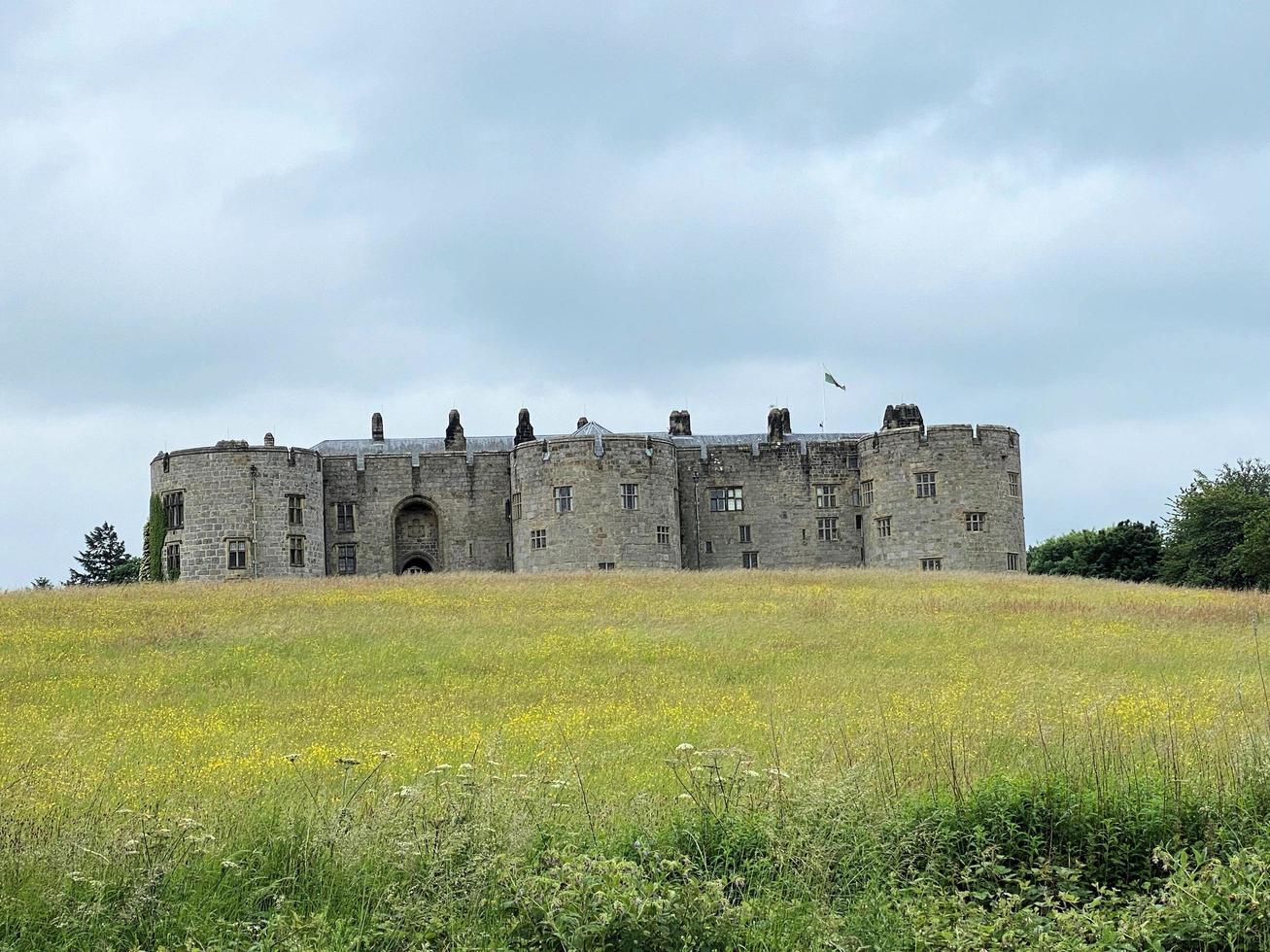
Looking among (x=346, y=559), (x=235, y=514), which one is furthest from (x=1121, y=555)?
(x=235, y=514)

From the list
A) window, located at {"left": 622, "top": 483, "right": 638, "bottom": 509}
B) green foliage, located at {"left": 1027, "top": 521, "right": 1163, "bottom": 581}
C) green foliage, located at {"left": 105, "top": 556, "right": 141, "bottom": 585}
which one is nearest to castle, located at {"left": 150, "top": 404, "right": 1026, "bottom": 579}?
window, located at {"left": 622, "top": 483, "right": 638, "bottom": 509}

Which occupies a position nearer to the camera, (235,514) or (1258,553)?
(235,514)

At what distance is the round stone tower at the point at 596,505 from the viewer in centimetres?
4969

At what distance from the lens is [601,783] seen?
1277 centimetres

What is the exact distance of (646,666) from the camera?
→ 74.5 feet

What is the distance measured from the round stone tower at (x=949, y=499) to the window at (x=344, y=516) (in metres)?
20.3

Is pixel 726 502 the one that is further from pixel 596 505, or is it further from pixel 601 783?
pixel 601 783

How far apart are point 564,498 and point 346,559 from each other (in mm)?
9162

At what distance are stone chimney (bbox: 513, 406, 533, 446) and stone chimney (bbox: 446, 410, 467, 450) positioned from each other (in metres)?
2.30

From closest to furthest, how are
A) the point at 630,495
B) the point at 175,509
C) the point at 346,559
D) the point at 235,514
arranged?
the point at 235,514 → the point at 175,509 → the point at 630,495 → the point at 346,559

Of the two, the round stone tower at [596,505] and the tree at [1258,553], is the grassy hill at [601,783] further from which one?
the tree at [1258,553]

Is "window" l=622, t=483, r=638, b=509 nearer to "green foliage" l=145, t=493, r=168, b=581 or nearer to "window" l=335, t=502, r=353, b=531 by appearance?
"window" l=335, t=502, r=353, b=531

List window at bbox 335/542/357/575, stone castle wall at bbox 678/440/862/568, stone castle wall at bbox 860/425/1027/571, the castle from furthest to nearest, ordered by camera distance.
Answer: stone castle wall at bbox 678/440/862/568
window at bbox 335/542/357/575
stone castle wall at bbox 860/425/1027/571
the castle

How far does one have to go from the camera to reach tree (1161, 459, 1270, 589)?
178ft
